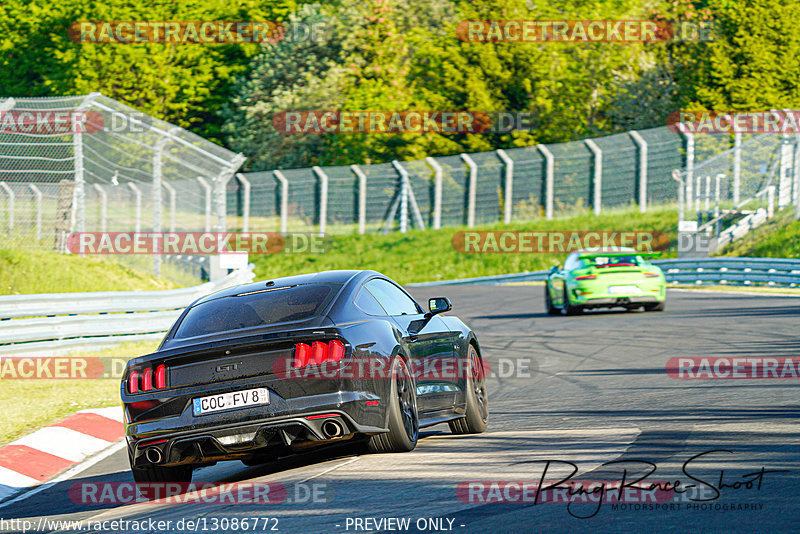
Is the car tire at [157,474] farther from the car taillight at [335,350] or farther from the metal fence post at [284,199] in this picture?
the metal fence post at [284,199]

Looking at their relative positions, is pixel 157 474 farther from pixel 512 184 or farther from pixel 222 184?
pixel 512 184

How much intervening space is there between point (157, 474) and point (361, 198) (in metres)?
37.3

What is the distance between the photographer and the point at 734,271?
31.6 m

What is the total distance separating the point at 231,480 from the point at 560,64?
52.1 m

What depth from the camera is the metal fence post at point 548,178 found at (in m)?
41.5

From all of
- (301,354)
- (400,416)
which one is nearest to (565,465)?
(400,416)

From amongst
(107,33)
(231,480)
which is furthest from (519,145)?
(231,480)

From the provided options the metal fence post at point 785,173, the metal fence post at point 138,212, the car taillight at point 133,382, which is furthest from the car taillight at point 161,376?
the metal fence post at point 785,173

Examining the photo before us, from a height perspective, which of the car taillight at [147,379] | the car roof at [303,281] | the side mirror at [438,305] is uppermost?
the car roof at [303,281]

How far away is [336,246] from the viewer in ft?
148

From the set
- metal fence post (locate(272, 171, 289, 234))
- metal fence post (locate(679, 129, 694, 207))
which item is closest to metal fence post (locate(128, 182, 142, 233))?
metal fence post (locate(272, 171, 289, 234))

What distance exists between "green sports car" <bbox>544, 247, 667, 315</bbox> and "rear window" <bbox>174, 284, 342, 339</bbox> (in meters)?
13.5

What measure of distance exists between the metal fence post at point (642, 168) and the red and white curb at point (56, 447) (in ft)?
100

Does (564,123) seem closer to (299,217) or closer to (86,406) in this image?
(299,217)
